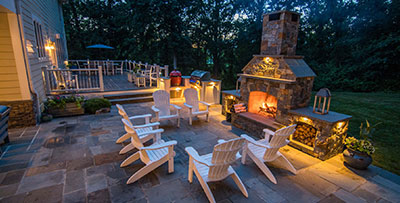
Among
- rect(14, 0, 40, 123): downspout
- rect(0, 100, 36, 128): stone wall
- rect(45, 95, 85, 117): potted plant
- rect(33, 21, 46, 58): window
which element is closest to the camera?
rect(14, 0, 40, 123): downspout

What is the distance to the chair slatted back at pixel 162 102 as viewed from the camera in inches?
227

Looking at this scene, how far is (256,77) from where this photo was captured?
5207 millimetres

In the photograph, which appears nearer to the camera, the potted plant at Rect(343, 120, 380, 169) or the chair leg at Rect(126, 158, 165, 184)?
the chair leg at Rect(126, 158, 165, 184)

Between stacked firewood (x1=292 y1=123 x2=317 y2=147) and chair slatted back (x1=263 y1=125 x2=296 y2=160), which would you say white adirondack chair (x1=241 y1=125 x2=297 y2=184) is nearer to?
chair slatted back (x1=263 y1=125 x2=296 y2=160)

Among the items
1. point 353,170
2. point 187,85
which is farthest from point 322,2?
point 353,170

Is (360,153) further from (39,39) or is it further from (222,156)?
(39,39)

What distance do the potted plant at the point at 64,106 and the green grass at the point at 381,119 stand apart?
324 inches

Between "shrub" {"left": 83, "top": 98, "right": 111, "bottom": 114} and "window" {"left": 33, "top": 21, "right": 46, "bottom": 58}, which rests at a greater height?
"window" {"left": 33, "top": 21, "right": 46, "bottom": 58}

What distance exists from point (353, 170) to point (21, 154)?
6.56 meters

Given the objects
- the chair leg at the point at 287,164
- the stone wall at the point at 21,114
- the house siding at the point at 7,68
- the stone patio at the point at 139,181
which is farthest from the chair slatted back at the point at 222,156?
the house siding at the point at 7,68

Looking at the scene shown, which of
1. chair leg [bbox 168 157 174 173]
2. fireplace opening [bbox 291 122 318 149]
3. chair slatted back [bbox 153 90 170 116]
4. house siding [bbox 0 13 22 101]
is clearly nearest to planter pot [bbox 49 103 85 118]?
house siding [bbox 0 13 22 101]

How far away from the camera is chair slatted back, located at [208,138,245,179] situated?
2.66 metres

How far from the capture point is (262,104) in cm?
583

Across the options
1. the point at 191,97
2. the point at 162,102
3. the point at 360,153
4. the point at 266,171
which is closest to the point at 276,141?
the point at 266,171
